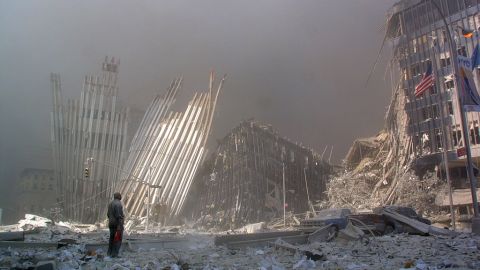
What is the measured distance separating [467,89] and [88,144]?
32.2 metres

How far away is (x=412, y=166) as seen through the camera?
1500 inches

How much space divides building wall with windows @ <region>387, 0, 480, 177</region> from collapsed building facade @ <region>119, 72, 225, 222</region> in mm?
18847

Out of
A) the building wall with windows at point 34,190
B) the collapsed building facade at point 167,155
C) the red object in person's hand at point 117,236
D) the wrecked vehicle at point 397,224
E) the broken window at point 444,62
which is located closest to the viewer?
the red object in person's hand at point 117,236

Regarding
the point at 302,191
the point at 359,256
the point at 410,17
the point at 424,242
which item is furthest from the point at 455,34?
the point at 359,256

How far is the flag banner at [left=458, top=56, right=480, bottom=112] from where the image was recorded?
18000 millimetres

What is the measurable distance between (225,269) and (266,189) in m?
30.4

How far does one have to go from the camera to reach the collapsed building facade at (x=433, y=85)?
37.7 m

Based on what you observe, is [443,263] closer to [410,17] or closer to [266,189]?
[266,189]

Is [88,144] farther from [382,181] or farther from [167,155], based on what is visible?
[382,181]

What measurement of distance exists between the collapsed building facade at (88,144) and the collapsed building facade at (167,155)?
7.88 feet

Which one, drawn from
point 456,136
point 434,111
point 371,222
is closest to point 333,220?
point 371,222

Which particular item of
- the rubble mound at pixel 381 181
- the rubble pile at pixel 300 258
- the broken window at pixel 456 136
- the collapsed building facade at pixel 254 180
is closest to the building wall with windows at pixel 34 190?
the collapsed building facade at pixel 254 180

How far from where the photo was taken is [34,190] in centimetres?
4653

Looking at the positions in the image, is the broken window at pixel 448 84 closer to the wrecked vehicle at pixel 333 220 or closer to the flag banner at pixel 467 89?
the flag banner at pixel 467 89
